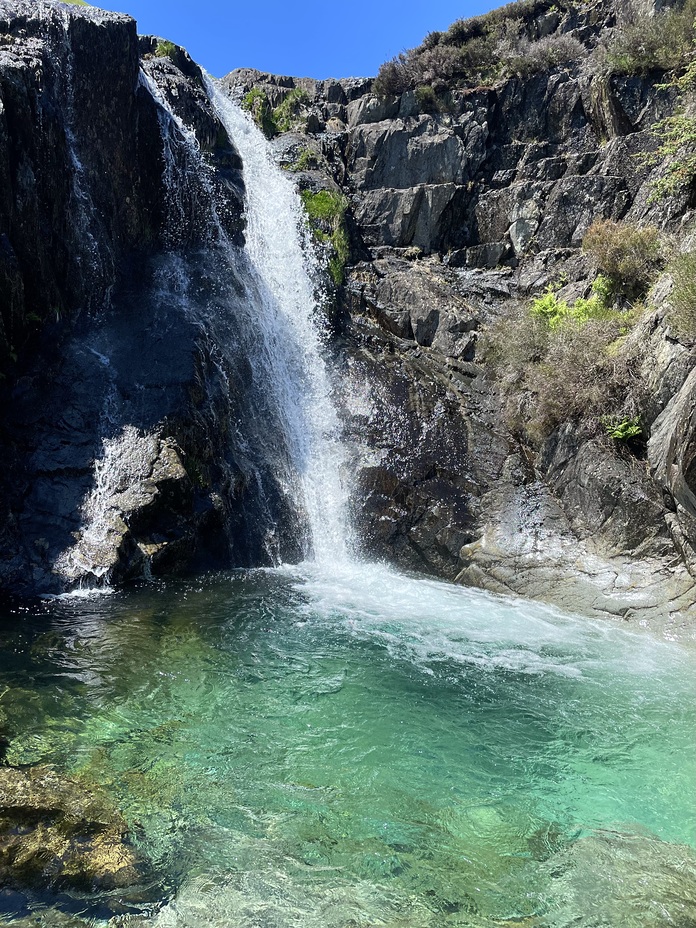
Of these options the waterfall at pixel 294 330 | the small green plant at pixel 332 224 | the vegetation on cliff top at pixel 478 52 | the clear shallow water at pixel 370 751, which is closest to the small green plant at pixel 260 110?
the waterfall at pixel 294 330

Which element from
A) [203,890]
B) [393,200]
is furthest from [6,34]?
[203,890]

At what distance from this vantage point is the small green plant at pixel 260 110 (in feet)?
79.5

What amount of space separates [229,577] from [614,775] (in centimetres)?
749

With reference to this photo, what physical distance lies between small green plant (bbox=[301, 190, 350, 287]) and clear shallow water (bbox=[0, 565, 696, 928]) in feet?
41.8

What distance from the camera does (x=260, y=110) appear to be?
2455cm

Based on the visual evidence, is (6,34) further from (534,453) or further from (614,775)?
(614,775)

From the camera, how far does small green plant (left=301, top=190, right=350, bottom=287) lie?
20172 mm

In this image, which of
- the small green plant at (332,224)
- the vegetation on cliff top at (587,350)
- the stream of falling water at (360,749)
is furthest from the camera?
the small green plant at (332,224)

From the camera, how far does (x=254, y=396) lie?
1569cm

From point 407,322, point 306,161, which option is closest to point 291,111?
point 306,161

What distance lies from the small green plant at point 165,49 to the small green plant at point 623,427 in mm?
18566

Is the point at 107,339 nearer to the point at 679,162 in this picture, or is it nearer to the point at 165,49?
the point at 165,49

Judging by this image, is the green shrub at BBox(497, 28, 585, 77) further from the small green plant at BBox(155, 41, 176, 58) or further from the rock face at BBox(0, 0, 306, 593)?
the rock face at BBox(0, 0, 306, 593)

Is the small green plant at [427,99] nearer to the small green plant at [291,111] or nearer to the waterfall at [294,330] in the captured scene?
the small green plant at [291,111]
